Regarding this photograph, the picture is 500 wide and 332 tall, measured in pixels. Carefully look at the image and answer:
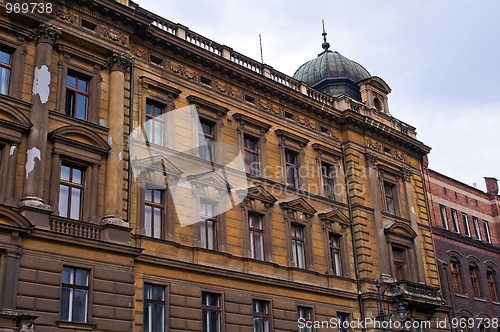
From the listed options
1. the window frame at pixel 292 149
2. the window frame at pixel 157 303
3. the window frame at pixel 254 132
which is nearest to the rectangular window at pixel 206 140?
the window frame at pixel 254 132

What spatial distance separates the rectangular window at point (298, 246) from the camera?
30.2 m

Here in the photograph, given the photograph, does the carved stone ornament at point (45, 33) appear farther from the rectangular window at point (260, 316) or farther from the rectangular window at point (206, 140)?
the rectangular window at point (260, 316)

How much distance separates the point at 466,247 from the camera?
141ft

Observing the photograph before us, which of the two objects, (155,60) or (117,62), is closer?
(117,62)

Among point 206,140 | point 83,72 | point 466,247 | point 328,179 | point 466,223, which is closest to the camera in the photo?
point 83,72

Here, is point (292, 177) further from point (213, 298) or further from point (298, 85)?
point (213, 298)

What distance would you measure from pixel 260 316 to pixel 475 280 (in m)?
21.2

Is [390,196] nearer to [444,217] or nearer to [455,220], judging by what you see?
[444,217]

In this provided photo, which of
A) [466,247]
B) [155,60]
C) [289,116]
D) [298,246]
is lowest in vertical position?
[298,246]

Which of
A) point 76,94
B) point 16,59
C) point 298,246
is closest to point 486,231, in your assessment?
point 298,246

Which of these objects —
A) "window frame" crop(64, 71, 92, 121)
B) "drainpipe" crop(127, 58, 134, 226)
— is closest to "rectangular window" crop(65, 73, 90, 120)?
"window frame" crop(64, 71, 92, 121)

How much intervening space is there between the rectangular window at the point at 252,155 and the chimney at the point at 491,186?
2472 cm

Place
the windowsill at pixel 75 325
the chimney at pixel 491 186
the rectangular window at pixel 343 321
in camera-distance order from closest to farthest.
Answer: the windowsill at pixel 75 325
the rectangular window at pixel 343 321
the chimney at pixel 491 186

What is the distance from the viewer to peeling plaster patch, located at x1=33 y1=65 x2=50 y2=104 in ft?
74.4
